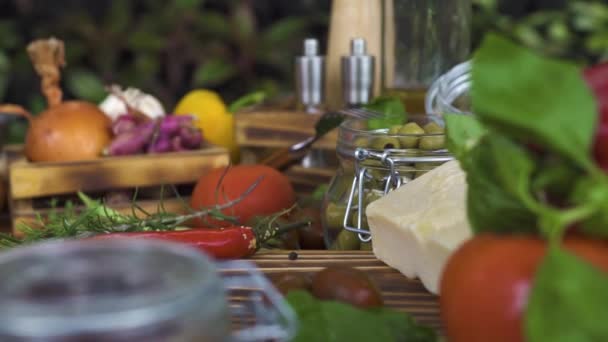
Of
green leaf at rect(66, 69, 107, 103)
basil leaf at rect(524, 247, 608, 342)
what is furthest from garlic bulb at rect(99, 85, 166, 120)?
basil leaf at rect(524, 247, 608, 342)

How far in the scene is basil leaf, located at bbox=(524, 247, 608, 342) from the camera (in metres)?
0.40

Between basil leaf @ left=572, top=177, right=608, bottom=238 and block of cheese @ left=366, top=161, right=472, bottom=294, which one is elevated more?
basil leaf @ left=572, top=177, right=608, bottom=238

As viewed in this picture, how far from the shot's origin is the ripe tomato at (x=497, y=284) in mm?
432

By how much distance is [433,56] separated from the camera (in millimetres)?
1407

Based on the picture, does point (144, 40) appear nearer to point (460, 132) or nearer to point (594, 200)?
point (460, 132)

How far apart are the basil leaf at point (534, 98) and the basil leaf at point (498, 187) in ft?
0.05

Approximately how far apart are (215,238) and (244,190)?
201 millimetres

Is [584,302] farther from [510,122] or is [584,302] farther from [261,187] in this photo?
[261,187]

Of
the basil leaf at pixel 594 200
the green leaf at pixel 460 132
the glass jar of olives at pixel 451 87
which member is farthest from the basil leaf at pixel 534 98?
the glass jar of olives at pixel 451 87

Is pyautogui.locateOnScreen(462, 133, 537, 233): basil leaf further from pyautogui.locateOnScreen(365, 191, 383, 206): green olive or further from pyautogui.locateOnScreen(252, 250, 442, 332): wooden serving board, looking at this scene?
pyautogui.locateOnScreen(365, 191, 383, 206): green olive

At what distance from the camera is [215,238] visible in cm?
85

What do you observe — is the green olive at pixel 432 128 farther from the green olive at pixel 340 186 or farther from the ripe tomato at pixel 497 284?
the ripe tomato at pixel 497 284

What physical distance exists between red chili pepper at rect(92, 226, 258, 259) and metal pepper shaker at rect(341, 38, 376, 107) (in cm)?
54

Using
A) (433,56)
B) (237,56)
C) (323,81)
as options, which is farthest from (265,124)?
(237,56)
